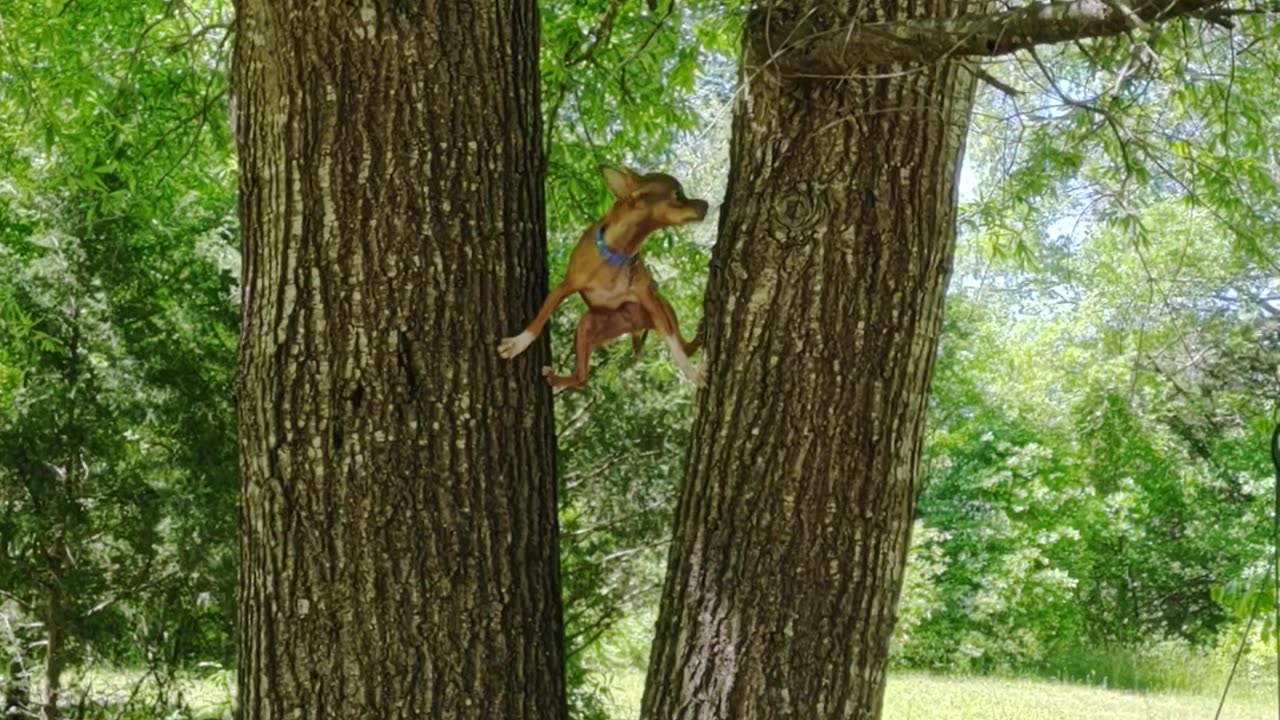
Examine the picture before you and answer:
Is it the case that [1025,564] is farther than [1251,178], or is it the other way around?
[1025,564]

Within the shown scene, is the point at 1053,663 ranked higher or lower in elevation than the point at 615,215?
lower

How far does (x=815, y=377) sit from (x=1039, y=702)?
6250 millimetres

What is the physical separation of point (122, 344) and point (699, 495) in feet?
9.86

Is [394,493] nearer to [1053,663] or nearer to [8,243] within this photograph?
[8,243]

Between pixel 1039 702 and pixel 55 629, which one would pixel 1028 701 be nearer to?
pixel 1039 702

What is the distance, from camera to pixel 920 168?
5.77 feet

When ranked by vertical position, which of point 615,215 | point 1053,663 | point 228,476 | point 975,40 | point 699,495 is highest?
point 975,40

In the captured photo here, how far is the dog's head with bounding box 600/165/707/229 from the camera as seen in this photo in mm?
1766

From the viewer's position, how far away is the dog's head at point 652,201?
1.77 metres

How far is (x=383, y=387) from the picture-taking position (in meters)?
1.71

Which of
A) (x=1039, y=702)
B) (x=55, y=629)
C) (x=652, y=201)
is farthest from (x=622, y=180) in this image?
(x=1039, y=702)

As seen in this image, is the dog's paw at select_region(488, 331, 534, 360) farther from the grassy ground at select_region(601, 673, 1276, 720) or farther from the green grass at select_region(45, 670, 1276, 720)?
the grassy ground at select_region(601, 673, 1276, 720)

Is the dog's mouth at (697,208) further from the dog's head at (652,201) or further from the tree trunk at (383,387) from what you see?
the tree trunk at (383,387)

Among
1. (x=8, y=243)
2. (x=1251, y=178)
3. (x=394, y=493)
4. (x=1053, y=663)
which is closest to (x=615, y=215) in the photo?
(x=394, y=493)
